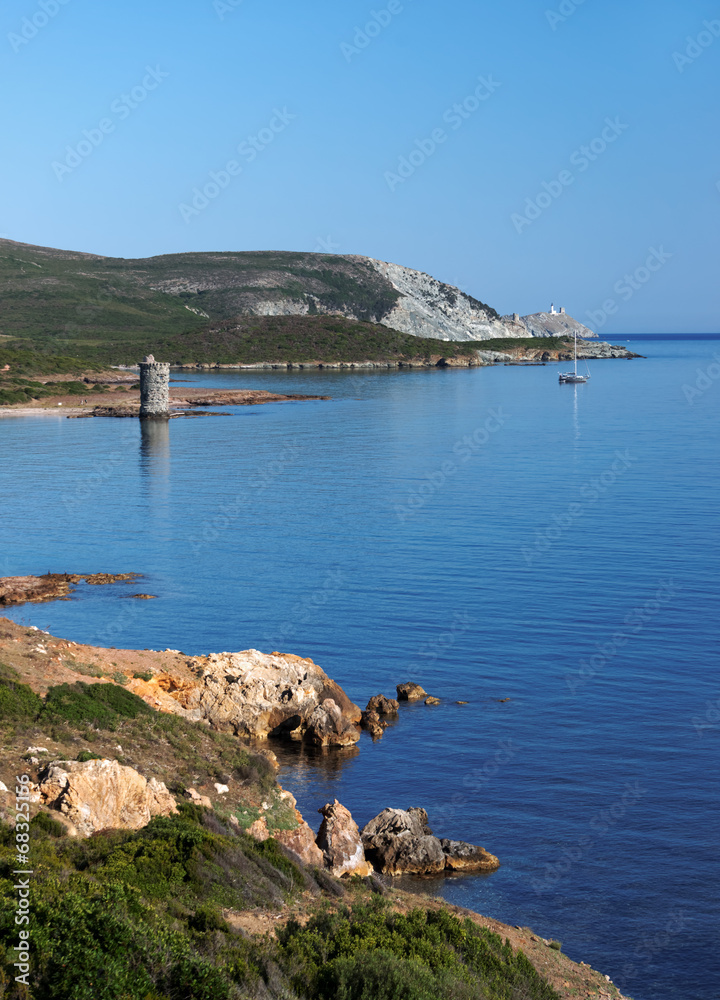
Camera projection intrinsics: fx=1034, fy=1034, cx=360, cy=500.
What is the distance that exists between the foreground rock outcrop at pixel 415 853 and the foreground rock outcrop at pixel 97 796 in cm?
515

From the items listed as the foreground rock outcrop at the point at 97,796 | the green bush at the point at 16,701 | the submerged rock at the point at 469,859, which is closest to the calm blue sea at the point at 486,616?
the submerged rock at the point at 469,859

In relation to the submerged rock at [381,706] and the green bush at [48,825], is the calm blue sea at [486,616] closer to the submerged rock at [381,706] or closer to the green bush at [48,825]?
the submerged rock at [381,706]

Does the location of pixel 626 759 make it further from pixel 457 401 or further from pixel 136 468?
pixel 457 401

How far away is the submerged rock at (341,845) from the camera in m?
20.5

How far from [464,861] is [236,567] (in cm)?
2556

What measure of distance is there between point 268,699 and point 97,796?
1120cm

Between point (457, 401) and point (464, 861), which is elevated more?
point (457, 401)

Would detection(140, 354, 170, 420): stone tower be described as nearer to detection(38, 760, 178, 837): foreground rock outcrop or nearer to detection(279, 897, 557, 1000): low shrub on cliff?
detection(38, 760, 178, 837): foreground rock outcrop

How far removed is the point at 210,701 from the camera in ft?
91.7

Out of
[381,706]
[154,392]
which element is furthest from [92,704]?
[154,392]

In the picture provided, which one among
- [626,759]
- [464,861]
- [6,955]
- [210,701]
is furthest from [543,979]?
[210,701]

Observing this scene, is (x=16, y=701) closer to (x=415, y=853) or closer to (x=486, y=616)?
(x=415, y=853)

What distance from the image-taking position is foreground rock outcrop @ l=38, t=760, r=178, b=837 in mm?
17328

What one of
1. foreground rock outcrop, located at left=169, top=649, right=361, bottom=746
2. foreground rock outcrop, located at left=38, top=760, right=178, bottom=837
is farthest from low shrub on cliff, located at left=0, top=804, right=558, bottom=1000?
foreground rock outcrop, located at left=169, top=649, right=361, bottom=746
